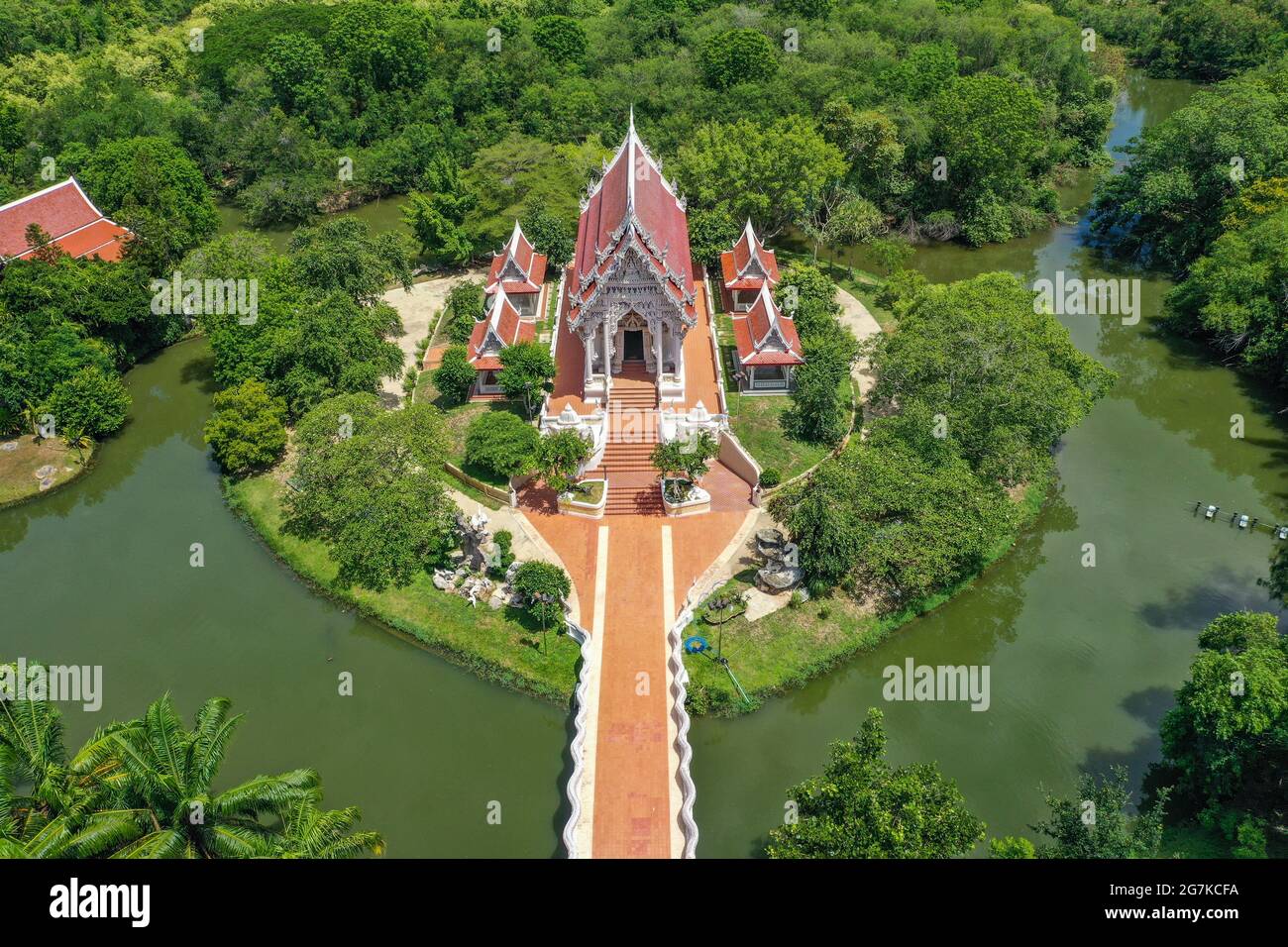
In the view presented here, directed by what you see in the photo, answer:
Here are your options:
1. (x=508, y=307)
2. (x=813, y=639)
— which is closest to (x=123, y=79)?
(x=508, y=307)

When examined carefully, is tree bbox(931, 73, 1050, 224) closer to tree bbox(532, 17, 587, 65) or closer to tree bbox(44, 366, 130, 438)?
tree bbox(532, 17, 587, 65)

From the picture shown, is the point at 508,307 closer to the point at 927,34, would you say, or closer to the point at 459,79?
the point at 459,79

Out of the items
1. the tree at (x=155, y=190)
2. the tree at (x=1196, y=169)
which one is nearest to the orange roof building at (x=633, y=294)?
the tree at (x=155, y=190)

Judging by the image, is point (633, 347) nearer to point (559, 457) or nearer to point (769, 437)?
point (769, 437)

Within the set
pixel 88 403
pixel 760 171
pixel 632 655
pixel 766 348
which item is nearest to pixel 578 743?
pixel 632 655

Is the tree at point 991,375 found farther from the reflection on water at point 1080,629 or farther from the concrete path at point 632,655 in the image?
the concrete path at point 632,655
